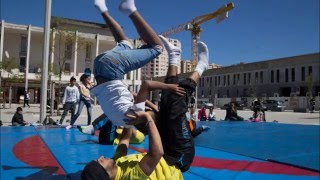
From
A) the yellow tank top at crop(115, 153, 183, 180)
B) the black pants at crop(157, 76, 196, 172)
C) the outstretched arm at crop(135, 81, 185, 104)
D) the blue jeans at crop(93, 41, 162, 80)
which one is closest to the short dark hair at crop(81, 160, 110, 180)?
the yellow tank top at crop(115, 153, 183, 180)

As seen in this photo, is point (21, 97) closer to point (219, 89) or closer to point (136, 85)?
point (136, 85)

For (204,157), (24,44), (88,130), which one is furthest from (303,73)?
(204,157)

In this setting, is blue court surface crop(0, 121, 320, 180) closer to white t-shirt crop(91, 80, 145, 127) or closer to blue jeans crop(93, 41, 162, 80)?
white t-shirt crop(91, 80, 145, 127)

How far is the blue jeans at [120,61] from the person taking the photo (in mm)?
3268

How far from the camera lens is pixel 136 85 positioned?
4406cm

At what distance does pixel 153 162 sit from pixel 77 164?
1844mm

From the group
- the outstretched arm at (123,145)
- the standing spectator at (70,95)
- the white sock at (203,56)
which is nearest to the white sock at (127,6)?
the white sock at (203,56)

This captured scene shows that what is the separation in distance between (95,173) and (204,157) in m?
2.62

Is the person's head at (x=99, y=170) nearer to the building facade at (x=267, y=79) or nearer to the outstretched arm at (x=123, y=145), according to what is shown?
the outstretched arm at (x=123, y=145)

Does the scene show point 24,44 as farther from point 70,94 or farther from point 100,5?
point 100,5

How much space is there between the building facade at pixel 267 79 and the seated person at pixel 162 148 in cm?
3716

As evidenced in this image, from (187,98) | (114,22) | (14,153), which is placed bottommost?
(14,153)

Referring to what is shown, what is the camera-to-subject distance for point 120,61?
329 cm

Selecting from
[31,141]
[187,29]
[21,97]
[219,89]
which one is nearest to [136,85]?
[187,29]
